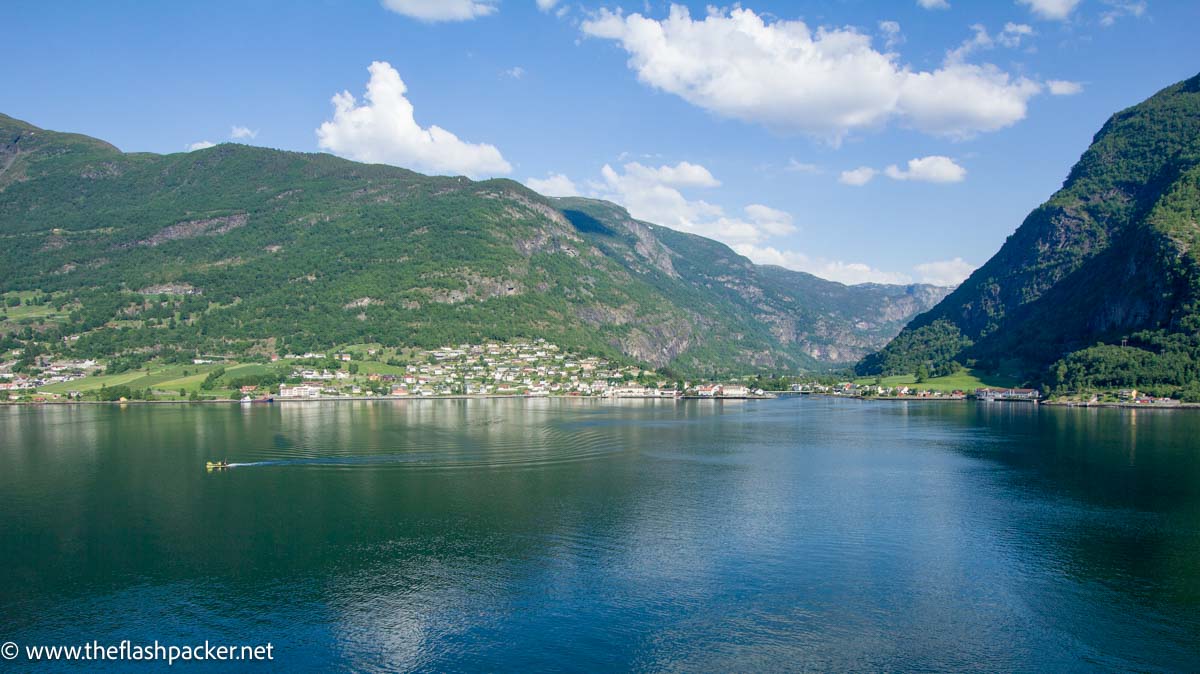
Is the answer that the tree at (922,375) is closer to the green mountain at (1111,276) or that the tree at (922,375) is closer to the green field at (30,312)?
the green mountain at (1111,276)

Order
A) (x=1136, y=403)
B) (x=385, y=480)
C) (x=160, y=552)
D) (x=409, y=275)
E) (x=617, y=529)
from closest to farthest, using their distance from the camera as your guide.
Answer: (x=160, y=552)
(x=617, y=529)
(x=385, y=480)
(x=1136, y=403)
(x=409, y=275)

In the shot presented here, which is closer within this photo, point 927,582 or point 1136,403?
point 927,582

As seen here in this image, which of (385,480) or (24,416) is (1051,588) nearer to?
(385,480)

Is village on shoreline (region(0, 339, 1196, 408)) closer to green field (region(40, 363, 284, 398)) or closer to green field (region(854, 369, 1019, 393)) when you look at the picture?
green field (region(40, 363, 284, 398))

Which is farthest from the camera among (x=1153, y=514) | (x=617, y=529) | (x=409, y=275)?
(x=409, y=275)

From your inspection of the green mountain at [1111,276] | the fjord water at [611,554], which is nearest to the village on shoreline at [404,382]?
the green mountain at [1111,276]

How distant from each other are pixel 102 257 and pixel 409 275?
81313mm

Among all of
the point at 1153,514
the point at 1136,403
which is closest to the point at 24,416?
the point at 1153,514

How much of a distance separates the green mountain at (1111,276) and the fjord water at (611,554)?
58257mm

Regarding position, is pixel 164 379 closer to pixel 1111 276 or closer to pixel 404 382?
pixel 404 382


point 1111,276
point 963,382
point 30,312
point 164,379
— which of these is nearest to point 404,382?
point 164,379

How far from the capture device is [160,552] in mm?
31234

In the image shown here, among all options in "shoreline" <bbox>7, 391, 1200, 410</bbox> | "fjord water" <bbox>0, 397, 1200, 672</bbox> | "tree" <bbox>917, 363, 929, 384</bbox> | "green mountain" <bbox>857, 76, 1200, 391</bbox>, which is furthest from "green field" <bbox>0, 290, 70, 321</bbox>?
"green mountain" <bbox>857, 76, 1200, 391</bbox>

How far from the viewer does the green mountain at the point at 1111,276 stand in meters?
110
